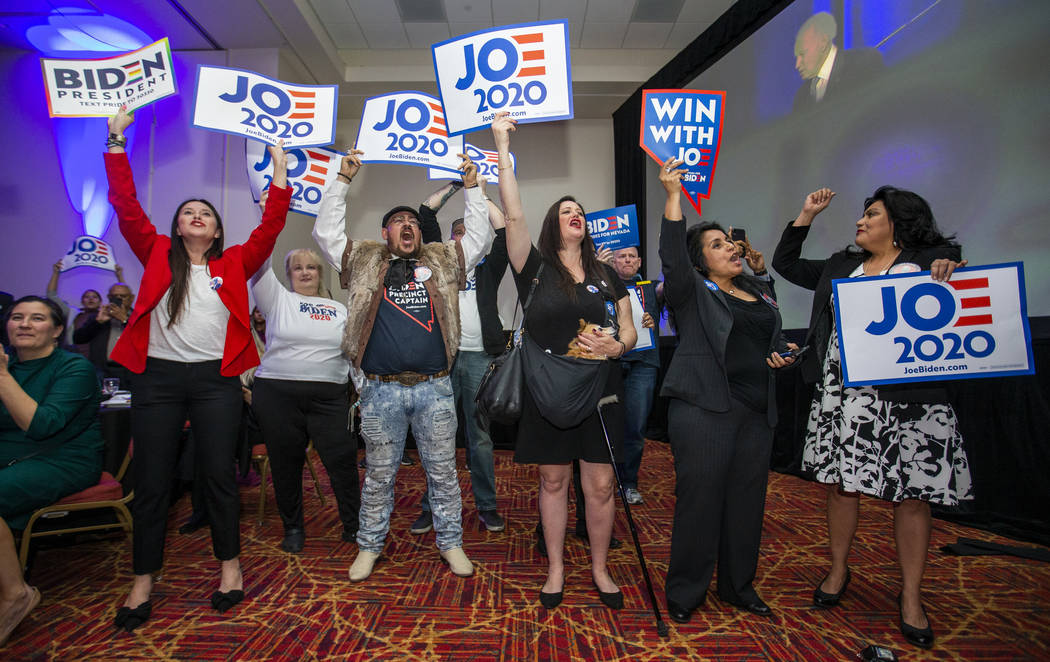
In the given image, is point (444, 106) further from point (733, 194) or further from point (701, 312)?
point (733, 194)

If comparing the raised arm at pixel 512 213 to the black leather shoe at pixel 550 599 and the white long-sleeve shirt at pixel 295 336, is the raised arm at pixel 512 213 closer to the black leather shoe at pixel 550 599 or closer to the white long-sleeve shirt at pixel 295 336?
the white long-sleeve shirt at pixel 295 336

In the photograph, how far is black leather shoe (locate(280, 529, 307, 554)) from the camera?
8.86 ft

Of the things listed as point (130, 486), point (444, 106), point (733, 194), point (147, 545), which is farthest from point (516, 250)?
point (733, 194)

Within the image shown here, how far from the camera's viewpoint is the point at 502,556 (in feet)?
8.57

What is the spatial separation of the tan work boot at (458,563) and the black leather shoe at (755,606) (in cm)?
116

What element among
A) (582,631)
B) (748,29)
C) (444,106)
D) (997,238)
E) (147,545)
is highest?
(748,29)

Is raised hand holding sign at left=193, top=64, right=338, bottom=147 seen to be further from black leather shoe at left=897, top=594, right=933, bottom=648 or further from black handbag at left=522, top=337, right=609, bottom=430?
black leather shoe at left=897, top=594, right=933, bottom=648

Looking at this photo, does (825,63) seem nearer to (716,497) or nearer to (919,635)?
(716,497)

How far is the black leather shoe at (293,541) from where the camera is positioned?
2.70 metres

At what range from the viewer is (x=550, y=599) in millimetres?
2061

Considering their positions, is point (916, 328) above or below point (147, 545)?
above

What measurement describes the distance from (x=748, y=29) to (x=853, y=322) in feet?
13.2

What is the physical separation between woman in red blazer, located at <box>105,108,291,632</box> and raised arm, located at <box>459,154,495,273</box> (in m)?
Result: 1.03

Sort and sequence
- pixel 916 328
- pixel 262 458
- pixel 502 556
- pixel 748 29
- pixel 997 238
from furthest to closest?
pixel 748 29
pixel 262 458
pixel 997 238
pixel 502 556
pixel 916 328
